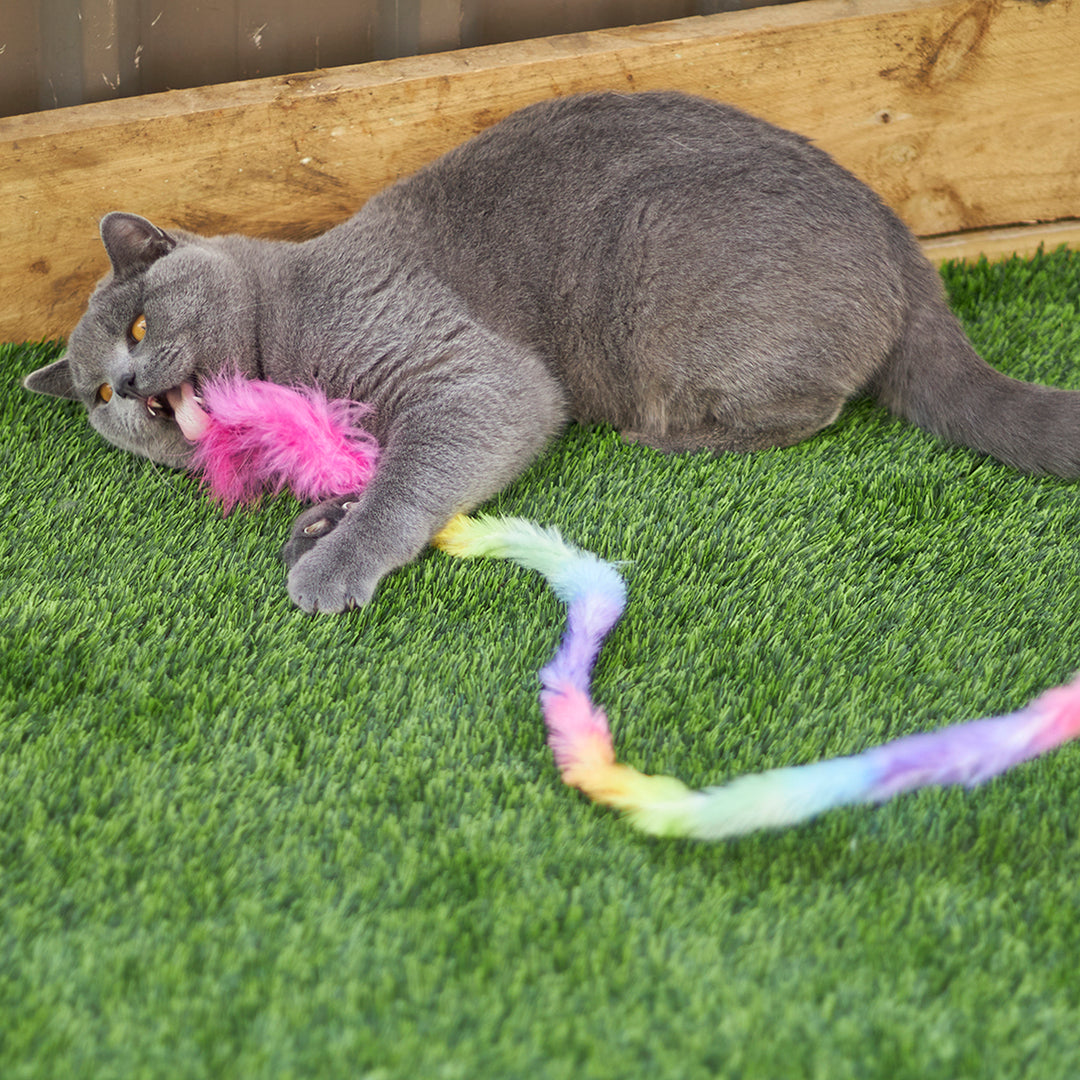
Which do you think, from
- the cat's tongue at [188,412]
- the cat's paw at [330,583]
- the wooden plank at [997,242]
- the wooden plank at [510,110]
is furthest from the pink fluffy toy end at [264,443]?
the wooden plank at [997,242]

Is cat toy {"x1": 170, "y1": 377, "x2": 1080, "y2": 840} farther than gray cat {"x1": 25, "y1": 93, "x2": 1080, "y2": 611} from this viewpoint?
No

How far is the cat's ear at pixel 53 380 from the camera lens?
1.73 meters

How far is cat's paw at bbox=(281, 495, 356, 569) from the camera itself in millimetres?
1535

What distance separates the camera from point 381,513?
1.53 meters

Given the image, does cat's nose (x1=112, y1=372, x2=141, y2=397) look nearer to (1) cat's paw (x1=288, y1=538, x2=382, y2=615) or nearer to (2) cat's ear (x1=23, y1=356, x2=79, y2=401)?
(2) cat's ear (x1=23, y1=356, x2=79, y2=401)

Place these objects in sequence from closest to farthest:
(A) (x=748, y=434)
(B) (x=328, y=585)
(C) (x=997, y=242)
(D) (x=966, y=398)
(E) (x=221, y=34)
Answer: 1. (B) (x=328, y=585)
2. (D) (x=966, y=398)
3. (A) (x=748, y=434)
4. (E) (x=221, y=34)
5. (C) (x=997, y=242)

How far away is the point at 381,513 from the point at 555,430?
357mm

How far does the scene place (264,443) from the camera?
1.62 meters

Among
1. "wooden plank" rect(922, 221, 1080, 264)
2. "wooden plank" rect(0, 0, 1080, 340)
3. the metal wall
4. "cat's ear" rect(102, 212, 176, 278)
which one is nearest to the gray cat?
"cat's ear" rect(102, 212, 176, 278)

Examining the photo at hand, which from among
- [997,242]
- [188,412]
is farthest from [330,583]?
[997,242]

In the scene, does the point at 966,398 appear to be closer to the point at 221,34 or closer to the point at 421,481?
the point at 421,481

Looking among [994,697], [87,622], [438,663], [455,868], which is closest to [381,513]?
[438,663]

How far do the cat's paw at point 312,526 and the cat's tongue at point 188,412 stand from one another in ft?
0.66

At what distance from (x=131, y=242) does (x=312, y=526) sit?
0.51m
